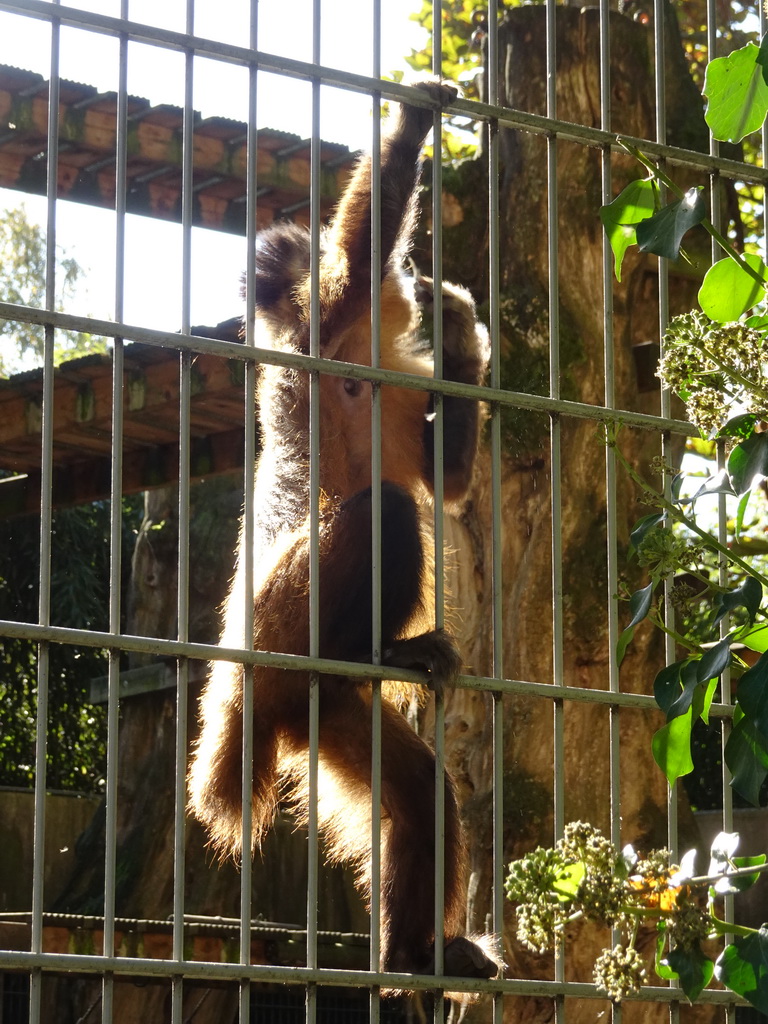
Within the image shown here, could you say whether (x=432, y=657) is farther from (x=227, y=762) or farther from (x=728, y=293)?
(x=728, y=293)

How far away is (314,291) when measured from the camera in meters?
3.19

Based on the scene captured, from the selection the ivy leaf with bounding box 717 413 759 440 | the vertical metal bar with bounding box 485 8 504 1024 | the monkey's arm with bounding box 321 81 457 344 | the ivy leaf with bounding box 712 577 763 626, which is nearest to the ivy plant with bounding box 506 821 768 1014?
the ivy leaf with bounding box 712 577 763 626

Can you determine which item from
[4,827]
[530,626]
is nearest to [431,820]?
[530,626]

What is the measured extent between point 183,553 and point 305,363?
0.52 m

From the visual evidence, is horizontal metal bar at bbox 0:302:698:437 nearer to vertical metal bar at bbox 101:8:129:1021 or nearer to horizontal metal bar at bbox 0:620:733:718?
vertical metal bar at bbox 101:8:129:1021

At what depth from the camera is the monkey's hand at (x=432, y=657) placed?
132 inches

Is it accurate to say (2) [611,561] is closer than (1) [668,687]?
No

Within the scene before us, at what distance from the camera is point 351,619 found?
161 inches

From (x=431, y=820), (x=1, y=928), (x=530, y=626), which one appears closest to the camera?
(x=431, y=820)

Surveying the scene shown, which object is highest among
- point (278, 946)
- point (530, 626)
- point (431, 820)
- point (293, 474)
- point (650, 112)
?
point (650, 112)

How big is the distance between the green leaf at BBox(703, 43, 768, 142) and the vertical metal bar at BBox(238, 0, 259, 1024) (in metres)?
0.99

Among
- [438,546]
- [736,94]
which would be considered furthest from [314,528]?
[736,94]

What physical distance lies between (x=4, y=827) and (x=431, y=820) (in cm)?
872

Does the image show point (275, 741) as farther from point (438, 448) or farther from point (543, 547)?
point (543, 547)
